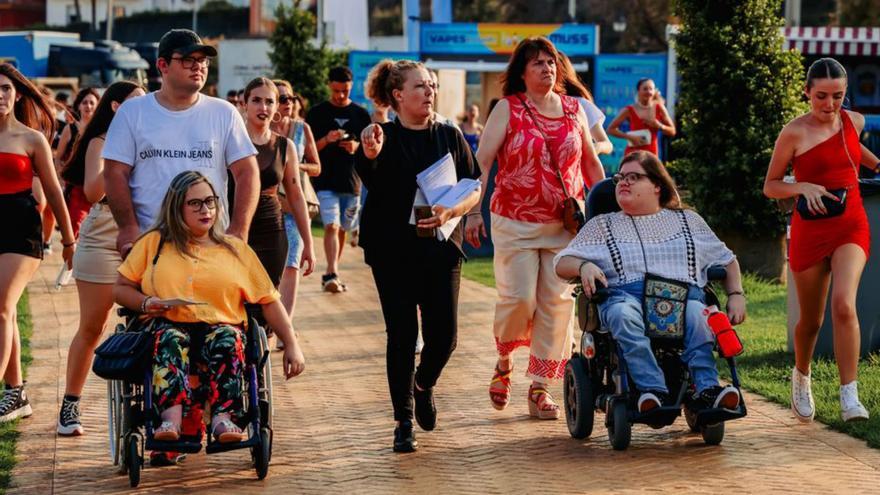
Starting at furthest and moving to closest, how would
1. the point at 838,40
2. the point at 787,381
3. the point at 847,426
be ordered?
the point at 838,40, the point at 787,381, the point at 847,426

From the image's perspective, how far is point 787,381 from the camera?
9438 mm

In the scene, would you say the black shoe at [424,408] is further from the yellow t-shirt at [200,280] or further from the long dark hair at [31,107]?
the long dark hair at [31,107]

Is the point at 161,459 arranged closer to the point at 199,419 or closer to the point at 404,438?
the point at 199,419

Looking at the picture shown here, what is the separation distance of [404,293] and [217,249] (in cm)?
95

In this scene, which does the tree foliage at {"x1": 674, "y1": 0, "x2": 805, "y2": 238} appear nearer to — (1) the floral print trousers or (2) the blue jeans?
(2) the blue jeans

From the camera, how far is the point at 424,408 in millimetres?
7742

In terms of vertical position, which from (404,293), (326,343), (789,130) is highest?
(789,130)

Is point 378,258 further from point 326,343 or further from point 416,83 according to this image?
point 326,343

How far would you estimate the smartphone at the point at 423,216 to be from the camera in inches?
287

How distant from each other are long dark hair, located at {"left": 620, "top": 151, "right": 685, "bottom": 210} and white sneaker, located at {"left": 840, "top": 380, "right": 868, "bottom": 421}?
4.16 feet

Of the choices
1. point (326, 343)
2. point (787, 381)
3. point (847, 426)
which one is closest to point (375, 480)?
point (847, 426)

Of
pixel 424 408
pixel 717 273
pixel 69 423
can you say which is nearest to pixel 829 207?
pixel 717 273

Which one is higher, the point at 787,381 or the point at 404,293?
the point at 404,293

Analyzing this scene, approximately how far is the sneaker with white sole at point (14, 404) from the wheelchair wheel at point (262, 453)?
216 centimetres
